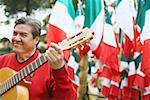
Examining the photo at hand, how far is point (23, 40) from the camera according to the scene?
9.57 feet

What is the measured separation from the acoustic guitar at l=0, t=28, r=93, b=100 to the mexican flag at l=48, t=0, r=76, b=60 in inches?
103

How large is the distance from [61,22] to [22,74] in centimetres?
311

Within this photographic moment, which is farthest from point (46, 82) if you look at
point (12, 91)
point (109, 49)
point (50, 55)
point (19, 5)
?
point (19, 5)

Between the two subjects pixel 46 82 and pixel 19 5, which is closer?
pixel 46 82

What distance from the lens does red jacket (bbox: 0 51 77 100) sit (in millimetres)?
2641

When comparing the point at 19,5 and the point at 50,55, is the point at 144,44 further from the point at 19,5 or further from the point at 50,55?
the point at 19,5

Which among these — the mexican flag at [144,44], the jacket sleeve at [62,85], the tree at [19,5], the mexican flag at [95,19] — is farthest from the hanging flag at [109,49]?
the tree at [19,5]

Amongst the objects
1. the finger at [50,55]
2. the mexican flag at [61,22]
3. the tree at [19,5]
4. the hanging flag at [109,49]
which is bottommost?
the finger at [50,55]

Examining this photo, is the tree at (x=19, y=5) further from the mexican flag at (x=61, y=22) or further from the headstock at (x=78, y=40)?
the headstock at (x=78, y=40)

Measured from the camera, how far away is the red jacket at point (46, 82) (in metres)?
2.64

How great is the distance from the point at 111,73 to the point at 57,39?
0.85 meters

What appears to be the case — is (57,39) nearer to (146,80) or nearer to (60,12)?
(60,12)

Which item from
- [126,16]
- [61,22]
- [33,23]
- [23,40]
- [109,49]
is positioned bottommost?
[23,40]

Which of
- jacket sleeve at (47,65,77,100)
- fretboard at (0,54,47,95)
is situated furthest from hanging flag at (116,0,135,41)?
jacket sleeve at (47,65,77,100)
